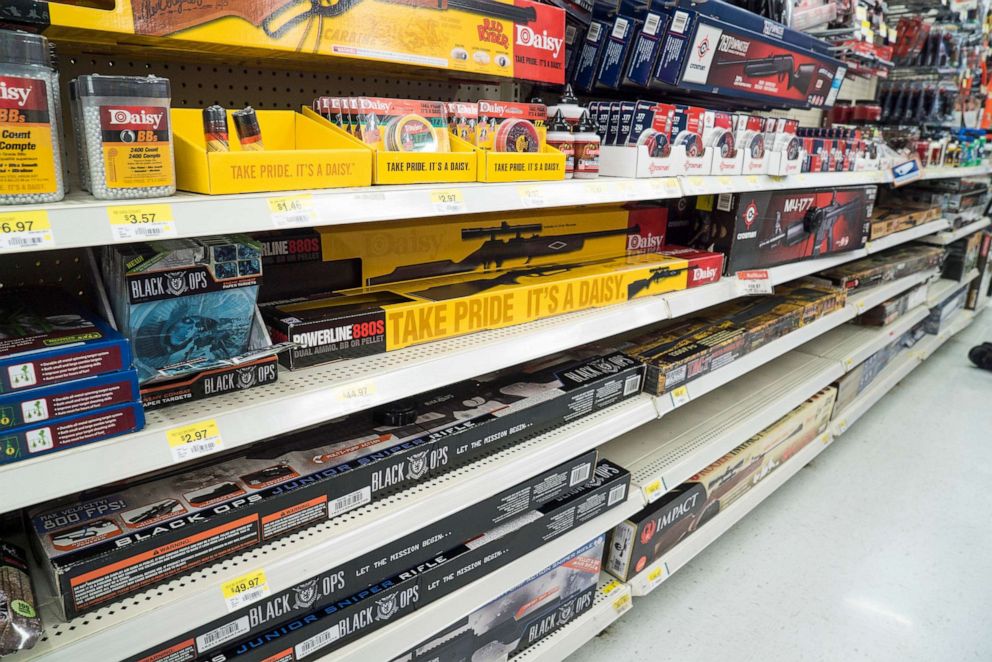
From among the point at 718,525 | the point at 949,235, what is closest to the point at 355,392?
the point at 718,525

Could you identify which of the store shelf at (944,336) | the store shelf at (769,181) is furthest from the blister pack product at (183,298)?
the store shelf at (944,336)

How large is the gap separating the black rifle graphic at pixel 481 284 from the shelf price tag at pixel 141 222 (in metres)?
0.58

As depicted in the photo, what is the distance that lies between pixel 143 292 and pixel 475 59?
0.79m

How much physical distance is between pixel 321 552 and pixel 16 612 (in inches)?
16.2

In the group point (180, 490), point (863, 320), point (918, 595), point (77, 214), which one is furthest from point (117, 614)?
point (863, 320)

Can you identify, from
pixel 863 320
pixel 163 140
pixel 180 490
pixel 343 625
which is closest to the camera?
pixel 163 140

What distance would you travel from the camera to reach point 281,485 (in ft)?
3.57

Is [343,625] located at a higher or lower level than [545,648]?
higher

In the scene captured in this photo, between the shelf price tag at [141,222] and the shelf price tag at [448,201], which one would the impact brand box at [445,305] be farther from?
the shelf price tag at [141,222]

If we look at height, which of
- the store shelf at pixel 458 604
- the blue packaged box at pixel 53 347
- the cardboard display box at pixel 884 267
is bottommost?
the store shelf at pixel 458 604

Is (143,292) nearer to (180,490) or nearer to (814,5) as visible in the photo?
(180,490)

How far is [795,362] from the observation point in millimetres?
2939

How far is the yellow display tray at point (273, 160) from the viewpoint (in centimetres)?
88

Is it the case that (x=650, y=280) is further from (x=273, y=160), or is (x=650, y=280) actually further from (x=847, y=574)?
(x=847, y=574)
